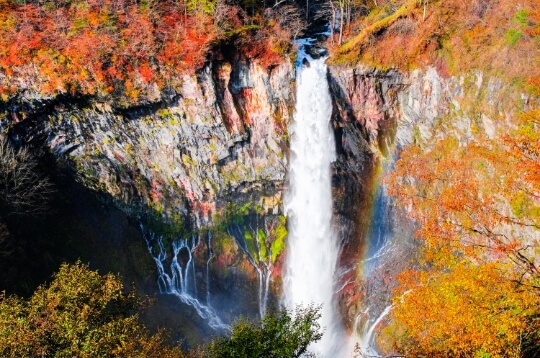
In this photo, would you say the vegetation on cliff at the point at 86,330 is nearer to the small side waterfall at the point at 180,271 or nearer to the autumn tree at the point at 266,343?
the autumn tree at the point at 266,343

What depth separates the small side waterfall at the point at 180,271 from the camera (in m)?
28.8

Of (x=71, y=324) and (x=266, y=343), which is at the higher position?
(x=71, y=324)

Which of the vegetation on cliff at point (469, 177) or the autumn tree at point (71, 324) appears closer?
the vegetation on cliff at point (469, 177)

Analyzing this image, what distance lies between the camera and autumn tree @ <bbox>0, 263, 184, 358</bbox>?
36.2ft

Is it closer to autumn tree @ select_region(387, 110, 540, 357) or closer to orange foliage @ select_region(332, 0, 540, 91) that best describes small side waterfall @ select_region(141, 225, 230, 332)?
orange foliage @ select_region(332, 0, 540, 91)

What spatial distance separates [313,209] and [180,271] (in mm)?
10800

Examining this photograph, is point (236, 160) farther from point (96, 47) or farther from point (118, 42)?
point (96, 47)

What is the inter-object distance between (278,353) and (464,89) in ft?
58.7

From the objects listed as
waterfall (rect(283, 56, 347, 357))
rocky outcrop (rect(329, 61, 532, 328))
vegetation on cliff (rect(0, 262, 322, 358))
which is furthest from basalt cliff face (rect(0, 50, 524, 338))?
vegetation on cliff (rect(0, 262, 322, 358))

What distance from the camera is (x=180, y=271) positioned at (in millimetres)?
29641

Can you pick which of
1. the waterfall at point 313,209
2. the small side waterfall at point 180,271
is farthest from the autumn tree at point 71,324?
the waterfall at point 313,209

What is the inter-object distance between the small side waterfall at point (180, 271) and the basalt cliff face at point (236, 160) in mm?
102

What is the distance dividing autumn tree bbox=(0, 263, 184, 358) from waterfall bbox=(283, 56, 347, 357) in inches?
624

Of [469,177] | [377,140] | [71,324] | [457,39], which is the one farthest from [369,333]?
[71,324]
